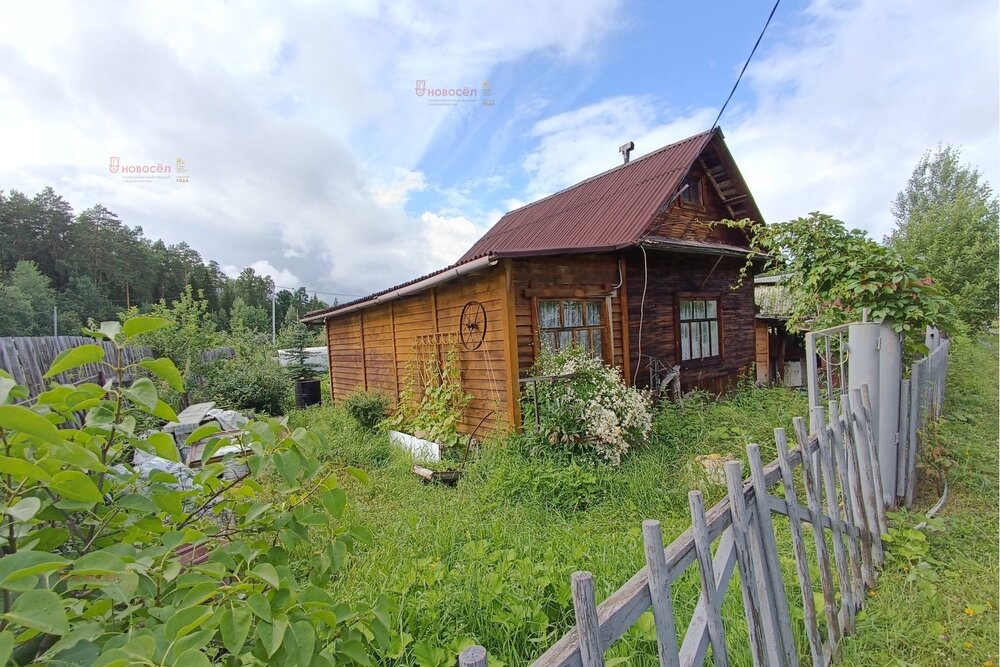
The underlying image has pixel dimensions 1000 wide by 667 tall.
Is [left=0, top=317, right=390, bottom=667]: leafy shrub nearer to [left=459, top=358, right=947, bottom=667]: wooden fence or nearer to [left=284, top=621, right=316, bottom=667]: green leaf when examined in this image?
[left=284, top=621, right=316, bottom=667]: green leaf

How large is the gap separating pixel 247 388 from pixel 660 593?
10.0 metres

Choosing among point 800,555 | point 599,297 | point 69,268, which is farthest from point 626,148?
point 69,268

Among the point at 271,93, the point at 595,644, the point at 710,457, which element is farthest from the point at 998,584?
the point at 271,93

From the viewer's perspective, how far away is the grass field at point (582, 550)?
2.09m

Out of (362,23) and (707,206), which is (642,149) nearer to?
(707,206)

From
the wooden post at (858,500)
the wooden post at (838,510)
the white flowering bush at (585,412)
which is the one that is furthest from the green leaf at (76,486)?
the white flowering bush at (585,412)

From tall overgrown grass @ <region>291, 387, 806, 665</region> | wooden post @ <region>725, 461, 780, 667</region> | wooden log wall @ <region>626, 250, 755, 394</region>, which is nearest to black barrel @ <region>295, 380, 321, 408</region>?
tall overgrown grass @ <region>291, 387, 806, 665</region>

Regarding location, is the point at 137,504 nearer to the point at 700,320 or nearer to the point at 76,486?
the point at 76,486

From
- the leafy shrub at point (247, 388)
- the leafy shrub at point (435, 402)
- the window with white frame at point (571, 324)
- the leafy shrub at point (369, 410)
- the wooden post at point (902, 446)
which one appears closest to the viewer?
the wooden post at point (902, 446)

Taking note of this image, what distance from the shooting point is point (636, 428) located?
520 cm

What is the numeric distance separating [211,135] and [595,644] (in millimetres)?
17971

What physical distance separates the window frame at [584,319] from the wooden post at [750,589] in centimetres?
393

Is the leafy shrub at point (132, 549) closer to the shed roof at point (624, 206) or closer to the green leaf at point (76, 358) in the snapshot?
the green leaf at point (76, 358)

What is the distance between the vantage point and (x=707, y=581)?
52.7 inches
